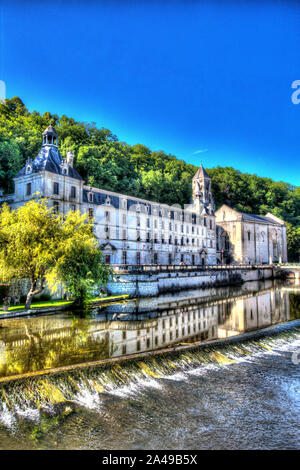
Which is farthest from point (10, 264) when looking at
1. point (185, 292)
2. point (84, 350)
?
point (185, 292)

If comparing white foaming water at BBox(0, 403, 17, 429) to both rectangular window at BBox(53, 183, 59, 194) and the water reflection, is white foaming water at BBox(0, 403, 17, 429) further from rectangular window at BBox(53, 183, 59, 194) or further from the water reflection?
rectangular window at BBox(53, 183, 59, 194)

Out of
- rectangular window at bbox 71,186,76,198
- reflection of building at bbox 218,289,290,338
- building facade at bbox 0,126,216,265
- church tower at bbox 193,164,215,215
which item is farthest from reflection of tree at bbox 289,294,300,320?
church tower at bbox 193,164,215,215

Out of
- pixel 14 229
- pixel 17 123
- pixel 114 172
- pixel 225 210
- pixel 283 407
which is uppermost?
pixel 17 123

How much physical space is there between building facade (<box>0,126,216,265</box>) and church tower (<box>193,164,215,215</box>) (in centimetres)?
33

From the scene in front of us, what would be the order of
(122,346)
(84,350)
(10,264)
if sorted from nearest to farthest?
(84,350) < (122,346) < (10,264)

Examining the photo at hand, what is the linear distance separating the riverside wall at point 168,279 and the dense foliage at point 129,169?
25.5 metres

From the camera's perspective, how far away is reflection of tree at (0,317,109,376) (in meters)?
11.9

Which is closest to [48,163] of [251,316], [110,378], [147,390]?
[251,316]

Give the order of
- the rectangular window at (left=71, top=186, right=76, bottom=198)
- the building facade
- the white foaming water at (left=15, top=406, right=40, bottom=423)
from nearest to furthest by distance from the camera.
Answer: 1. the white foaming water at (left=15, top=406, right=40, bottom=423)
2. the building facade
3. the rectangular window at (left=71, top=186, right=76, bottom=198)

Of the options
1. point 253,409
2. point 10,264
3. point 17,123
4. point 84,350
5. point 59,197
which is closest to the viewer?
point 253,409

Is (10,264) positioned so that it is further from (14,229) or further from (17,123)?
(17,123)

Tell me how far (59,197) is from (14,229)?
1523cm

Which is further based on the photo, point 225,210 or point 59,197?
point 225,210

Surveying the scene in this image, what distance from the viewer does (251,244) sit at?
78.1m
